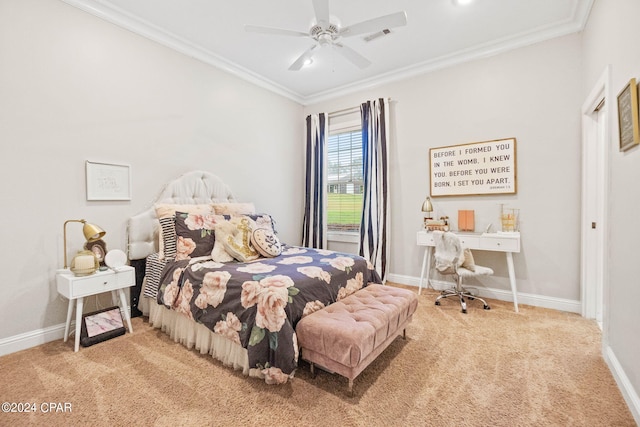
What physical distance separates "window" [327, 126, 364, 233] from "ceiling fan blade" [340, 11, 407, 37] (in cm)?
222

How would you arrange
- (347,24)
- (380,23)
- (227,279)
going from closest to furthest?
(227,279), (380,23), (347,24)

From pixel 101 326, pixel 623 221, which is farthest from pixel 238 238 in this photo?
pixel 623 221

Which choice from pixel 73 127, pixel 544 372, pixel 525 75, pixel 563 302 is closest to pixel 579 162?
pixel 525 75

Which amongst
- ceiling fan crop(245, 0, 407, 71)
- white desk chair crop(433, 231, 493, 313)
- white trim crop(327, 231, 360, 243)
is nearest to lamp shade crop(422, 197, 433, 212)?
white desk chair crop(433, 231, 493, 313)

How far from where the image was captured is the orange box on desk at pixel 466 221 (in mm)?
3539

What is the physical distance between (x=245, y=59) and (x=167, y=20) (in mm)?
972

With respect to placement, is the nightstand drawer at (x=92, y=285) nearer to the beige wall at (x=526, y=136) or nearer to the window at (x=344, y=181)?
the window at (x=344, y=181)

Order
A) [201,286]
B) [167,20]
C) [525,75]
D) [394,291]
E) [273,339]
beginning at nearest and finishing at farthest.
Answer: [273,339]
[201,286]
[394,291]
[167,20]
[525,75]

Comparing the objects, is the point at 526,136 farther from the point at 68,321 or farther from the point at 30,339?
the point at 30,339

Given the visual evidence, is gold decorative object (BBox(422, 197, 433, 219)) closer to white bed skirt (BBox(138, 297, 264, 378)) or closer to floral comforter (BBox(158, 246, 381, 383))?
floral comforter (BBox(158, 246, 381, 383))

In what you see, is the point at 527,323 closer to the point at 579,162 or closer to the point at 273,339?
the point at 579,162

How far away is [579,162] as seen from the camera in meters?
3.00

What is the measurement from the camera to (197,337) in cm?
230

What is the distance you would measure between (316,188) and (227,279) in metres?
2.92
